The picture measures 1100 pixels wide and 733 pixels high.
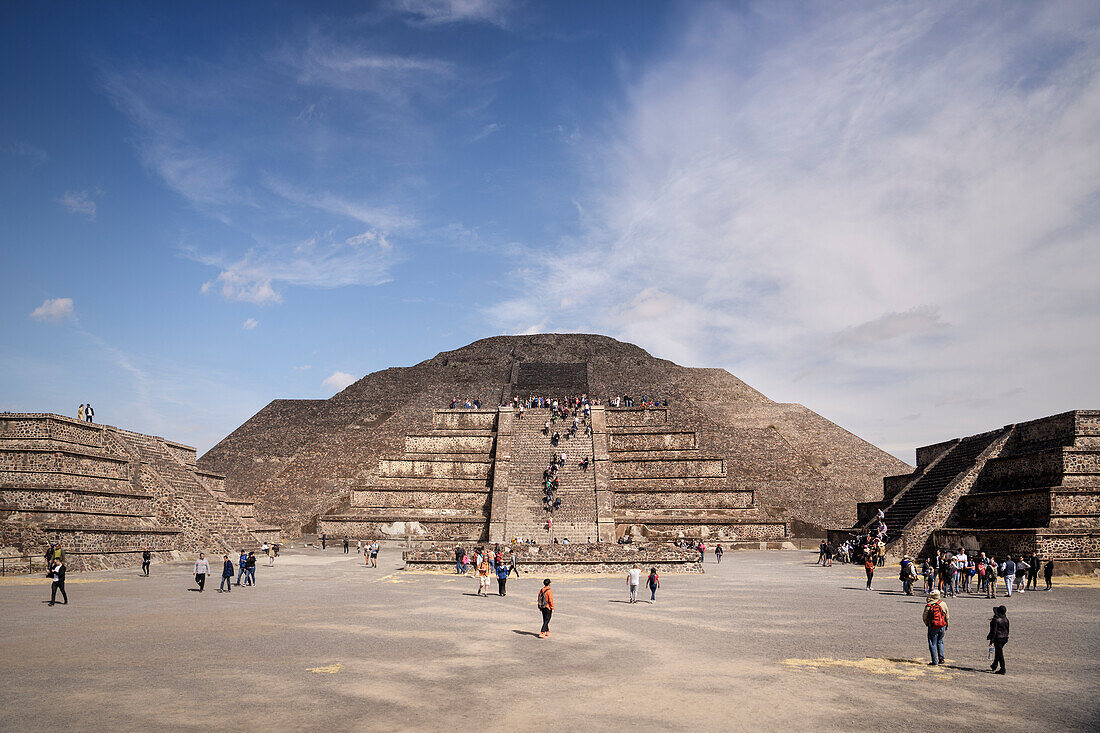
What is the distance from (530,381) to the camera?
55250 mm

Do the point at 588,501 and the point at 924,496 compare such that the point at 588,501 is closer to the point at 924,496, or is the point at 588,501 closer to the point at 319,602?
the point at 924,496

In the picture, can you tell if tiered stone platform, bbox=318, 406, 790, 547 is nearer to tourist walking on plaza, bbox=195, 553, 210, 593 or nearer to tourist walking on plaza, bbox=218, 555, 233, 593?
tourist walking on plaza, bbox=218, 555, 233, 593

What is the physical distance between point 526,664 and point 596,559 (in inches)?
582

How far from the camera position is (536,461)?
1555 inches

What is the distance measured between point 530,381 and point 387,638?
4304 cm

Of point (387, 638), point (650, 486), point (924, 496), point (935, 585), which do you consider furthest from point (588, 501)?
point (387, 638)

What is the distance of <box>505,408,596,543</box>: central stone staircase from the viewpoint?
1329 inches

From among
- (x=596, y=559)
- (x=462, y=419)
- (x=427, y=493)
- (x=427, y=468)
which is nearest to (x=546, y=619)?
(x=596, y=559)

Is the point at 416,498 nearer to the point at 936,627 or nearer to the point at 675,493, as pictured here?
the point at 675,493

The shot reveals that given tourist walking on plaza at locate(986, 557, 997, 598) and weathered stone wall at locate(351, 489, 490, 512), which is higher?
weathered stone wall at locate(351, 489, 490, 512)

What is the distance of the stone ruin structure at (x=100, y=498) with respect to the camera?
909 inches

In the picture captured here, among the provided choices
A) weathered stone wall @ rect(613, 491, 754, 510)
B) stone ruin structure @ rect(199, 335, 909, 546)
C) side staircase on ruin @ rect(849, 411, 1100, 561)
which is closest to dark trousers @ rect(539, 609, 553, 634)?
side staircase on ruin @ rect(849, 411, 1100, 561)

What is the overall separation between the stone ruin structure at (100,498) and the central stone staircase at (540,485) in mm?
12113

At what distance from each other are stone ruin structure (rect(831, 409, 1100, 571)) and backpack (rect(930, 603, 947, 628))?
1541cm
